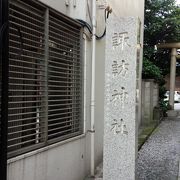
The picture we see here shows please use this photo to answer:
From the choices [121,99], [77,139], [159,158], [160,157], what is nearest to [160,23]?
[160,157]

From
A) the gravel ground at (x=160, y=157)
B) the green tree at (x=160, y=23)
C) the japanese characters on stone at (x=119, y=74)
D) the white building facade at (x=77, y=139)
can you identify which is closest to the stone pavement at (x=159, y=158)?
the gravel ground at (x=160, y=157)

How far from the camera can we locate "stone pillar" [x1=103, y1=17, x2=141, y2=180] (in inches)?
204

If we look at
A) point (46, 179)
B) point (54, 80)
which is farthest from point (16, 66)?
point (46, 179)

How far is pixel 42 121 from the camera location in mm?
5621

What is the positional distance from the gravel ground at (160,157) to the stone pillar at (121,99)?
2.10m

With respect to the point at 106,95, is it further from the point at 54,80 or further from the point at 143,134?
the point at 143,134

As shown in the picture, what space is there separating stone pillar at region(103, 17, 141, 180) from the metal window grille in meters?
1.08

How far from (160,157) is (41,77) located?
4886 mm

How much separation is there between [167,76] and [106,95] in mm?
17394

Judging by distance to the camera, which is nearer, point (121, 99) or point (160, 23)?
point (121, 99)

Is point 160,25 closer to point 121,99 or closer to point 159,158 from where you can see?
point 159,158

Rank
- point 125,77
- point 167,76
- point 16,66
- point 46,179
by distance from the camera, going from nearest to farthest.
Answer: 1. point 16,66
2. point 125,77
3. point 46,179
4. point 167,76

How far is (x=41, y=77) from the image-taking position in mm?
5609

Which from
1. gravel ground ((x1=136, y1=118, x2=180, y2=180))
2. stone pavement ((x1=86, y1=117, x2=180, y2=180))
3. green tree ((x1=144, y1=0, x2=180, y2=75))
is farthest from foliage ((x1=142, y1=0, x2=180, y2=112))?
stone pavement ((x1=86, y1=117, x2=180, y2=180))
